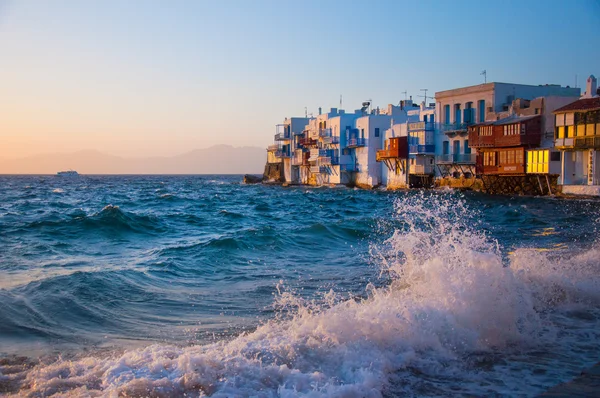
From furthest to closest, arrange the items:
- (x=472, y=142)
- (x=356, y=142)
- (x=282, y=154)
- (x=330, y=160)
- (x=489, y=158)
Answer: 1. (x=282, y=154)
2. (x=330, y=160)
3. (x=356, y=142)
4. (x=472, y=142)
5. (x=489, y=158)

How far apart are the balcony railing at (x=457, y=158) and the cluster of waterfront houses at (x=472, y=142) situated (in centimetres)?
10

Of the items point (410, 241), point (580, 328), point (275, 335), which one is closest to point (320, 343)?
point (275, 335)

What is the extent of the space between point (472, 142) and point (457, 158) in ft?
13.5

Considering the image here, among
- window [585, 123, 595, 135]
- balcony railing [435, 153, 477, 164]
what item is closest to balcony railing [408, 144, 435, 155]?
balcony railing [435, 153, 477, 164]

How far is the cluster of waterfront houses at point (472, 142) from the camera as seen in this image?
40.9m

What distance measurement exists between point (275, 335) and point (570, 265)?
7.38 m

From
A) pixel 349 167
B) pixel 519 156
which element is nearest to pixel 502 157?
pixel 519 156

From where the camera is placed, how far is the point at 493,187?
4978 centimetres

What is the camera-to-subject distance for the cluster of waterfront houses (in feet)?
134

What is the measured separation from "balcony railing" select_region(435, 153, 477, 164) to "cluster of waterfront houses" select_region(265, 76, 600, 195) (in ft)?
0.31

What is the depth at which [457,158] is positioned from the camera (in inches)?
2154

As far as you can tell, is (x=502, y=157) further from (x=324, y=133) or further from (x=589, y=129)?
(x=324, y=133)

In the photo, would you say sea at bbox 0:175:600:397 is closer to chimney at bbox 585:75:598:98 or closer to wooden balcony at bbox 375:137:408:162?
chimney at bbox 585:75:598:98

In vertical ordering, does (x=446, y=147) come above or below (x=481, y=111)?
below
